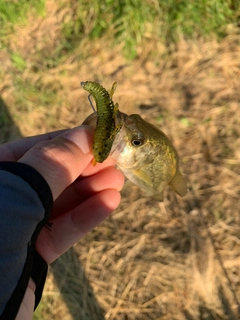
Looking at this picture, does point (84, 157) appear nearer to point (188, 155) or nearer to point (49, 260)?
point (49, 260)

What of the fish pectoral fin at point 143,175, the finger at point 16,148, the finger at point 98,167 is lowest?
the fish pectoral fin at point 143,175

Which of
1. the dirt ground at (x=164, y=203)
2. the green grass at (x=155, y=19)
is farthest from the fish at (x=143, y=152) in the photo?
the green grass at (x=155, y=19)

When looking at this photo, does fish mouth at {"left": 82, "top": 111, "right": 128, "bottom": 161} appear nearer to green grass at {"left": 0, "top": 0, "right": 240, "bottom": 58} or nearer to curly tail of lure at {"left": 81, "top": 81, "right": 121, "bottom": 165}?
curly tail of lure at {"left": 81, "top": 81, "right": 121, "bottom": 165}

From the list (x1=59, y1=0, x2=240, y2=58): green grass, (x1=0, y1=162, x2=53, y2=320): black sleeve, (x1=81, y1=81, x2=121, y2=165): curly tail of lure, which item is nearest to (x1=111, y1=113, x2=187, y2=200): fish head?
(x1=81, y1=81, x2=121, y2=165): curly tail of lure

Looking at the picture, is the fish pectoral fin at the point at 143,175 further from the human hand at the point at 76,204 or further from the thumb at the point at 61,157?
the thumb at the point at 61,157

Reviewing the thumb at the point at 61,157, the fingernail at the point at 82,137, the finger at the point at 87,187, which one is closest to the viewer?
the thumb at the point at 61,157
